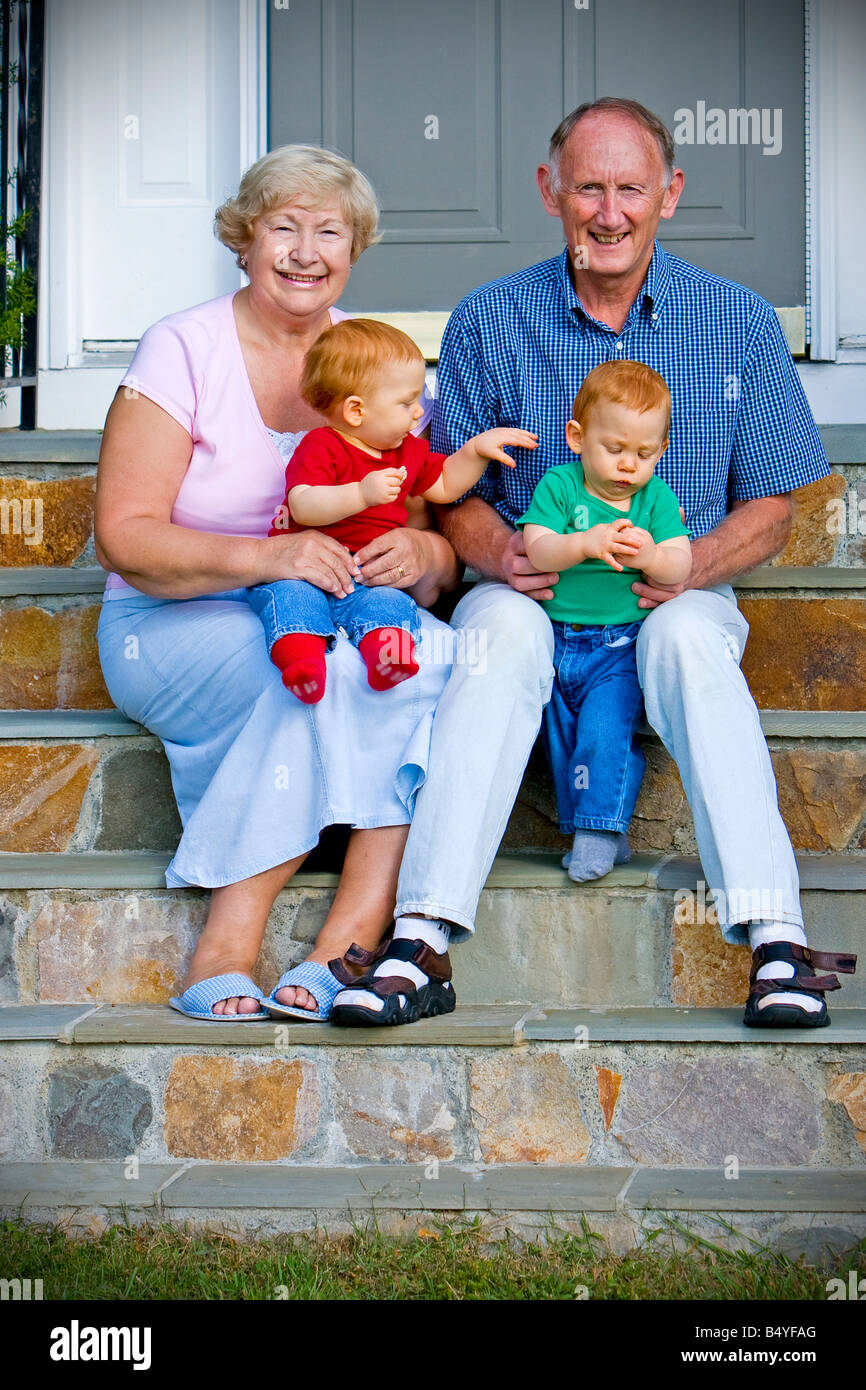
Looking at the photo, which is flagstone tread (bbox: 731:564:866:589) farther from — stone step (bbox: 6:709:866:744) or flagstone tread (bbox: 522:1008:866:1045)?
flagstone tread (bbox: 522:1008:866:1045)

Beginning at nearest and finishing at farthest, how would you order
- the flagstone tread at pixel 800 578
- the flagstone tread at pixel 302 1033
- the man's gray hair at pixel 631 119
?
the flagstone tread at pixel 302 1033, the man's gray hair at pixel 631 119, the flagstone tread at pixel 800 578

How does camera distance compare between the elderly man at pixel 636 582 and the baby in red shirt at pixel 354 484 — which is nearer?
the elderly man at pixel 636 582

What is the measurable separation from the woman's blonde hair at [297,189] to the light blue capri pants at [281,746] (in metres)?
0.70

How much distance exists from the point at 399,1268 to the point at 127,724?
3.60 ft

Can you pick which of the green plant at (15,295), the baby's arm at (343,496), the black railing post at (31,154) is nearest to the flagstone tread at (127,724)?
the baby's arm at (343,496)

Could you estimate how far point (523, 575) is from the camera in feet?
7.63

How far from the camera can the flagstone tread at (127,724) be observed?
234cm

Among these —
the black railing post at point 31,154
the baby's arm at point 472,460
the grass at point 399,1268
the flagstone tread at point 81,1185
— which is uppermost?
the black railing post at point 31,154

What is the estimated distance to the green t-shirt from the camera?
228 cm

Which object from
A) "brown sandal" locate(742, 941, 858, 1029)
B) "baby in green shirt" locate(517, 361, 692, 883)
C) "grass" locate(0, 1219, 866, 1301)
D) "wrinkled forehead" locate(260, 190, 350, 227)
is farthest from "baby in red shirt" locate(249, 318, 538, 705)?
"grass" locate(0, 1219, 866, 1301)

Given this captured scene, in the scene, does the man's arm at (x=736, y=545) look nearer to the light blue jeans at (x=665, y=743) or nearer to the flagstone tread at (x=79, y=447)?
the light blue jeans at (x=665, y=743)

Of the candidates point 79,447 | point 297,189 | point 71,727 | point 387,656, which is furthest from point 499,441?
point 79,447

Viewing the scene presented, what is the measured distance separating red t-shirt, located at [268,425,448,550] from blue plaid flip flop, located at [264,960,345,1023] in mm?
698

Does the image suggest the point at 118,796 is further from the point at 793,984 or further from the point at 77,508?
the point at 793,984
